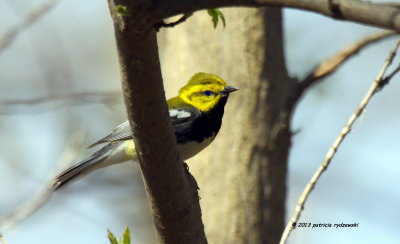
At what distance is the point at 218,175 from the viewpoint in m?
5.19

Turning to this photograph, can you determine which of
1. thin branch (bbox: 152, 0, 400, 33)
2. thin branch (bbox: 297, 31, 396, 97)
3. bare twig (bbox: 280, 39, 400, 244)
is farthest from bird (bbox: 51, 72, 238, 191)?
thin branch (bbox: 152, 0, 400, 33)

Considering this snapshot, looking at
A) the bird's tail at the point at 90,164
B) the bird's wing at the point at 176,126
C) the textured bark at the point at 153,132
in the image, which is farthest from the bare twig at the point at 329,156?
the bird's tail at the point at 90,164

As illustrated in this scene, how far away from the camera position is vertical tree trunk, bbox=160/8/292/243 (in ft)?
16.6

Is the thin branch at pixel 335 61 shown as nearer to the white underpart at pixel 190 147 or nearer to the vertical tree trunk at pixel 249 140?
the vertical tree trunk at pixel 249 140

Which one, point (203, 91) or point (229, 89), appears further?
point (203, 91)

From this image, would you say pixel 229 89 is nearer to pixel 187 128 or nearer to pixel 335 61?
pixel 187 128

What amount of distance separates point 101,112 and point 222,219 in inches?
203

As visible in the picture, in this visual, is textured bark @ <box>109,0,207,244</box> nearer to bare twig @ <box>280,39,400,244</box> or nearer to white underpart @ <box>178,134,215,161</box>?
bare twig @ <box>280,39,400,244</box>

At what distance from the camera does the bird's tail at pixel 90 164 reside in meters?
4.37

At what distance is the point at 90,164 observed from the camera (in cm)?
459

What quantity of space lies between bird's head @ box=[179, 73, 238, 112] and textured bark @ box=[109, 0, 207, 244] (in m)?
1.80

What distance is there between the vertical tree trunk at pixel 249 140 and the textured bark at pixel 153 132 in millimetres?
1632

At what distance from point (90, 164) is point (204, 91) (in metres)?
1.27

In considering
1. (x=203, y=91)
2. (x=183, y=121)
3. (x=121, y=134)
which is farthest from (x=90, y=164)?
(x=203, y=91)
